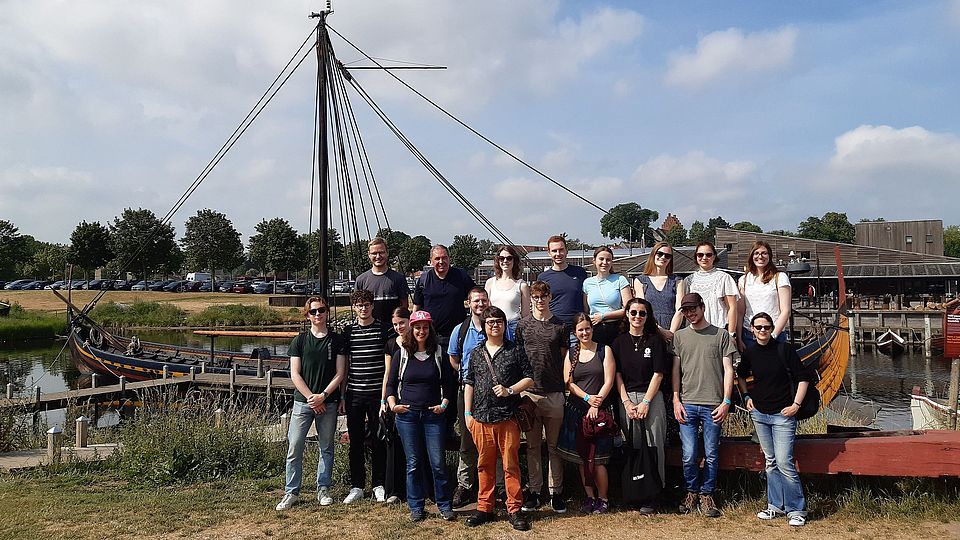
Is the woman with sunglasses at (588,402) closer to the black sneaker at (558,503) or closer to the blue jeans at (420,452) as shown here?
the black sneaker at (558,503)

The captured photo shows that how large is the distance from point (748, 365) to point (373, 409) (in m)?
3.09

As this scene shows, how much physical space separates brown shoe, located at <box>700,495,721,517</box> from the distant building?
52620 mm

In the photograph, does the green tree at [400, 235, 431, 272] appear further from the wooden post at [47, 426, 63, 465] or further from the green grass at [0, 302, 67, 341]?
the wooden post at [47, 426, 63, 465]

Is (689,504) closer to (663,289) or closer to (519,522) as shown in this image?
(519,522)

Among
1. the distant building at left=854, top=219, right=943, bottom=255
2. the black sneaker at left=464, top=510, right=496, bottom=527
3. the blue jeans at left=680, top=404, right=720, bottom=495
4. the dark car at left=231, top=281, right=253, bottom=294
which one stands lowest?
the black sneaker at left=464, top=510, right=496, bottom=527

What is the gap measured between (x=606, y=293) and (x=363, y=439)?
2.50 meters

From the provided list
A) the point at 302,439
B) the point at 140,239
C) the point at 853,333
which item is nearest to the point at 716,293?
the point at 302,439

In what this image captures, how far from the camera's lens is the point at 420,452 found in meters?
5.19

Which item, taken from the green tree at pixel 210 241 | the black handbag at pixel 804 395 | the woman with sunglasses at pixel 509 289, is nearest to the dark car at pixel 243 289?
the green tree at pixel 210 241

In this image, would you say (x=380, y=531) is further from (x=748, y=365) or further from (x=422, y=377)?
(x=748, y=365)

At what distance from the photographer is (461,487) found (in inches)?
210

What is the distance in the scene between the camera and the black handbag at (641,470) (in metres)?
5.02

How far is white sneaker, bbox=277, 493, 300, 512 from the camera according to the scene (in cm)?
529

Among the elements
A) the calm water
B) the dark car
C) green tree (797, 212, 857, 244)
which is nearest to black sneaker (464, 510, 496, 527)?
the calm water
